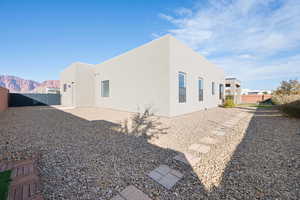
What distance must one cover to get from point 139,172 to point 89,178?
2.20ft

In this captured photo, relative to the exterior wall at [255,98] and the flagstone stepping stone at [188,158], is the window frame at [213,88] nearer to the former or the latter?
the flagstone stepping stone at [188,158]

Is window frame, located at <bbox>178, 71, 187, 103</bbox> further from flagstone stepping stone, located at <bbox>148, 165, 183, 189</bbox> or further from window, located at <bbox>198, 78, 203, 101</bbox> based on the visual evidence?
flagstone stepping stone, located at <bbox>148, 165, 183, 189</bbox>

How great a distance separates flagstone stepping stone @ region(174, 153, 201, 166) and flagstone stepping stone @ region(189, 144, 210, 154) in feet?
0.95

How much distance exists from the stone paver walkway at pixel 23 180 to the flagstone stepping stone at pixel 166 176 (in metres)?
1.26

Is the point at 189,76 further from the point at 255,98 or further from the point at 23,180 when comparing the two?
the point at 255,98

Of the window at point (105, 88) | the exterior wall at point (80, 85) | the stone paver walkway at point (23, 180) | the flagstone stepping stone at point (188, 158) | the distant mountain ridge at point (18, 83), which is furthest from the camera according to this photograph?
the distant mountain ridge at point (18, 83)

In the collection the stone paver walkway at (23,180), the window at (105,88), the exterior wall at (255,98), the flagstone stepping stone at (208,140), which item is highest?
the window at (105,88)

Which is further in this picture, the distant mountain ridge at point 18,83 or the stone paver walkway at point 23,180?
the distant mountain ridge at point 18,83

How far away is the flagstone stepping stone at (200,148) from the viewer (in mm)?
2398

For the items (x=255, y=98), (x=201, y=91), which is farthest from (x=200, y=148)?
(x=255, y=98)

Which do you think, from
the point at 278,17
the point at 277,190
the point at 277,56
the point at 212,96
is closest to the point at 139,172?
the point at 277,190

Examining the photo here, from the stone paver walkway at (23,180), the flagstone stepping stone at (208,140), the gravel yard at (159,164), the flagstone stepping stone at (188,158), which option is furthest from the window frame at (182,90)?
the stone paver walkway at (23,180)

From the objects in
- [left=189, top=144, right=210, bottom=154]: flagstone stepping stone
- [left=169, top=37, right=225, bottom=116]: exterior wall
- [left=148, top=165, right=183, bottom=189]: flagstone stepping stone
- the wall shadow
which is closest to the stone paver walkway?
[left=148, top=165, right=183, bottom=189]: flagstone stepping stone

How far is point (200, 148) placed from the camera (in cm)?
254
